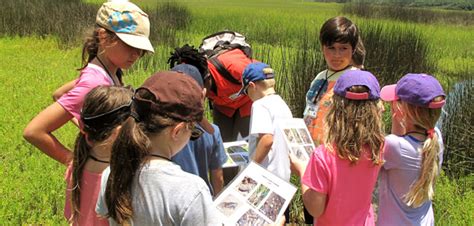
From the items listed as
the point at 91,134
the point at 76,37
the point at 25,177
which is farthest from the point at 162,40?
the point at 91,134

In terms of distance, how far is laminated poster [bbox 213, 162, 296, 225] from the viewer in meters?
1.79

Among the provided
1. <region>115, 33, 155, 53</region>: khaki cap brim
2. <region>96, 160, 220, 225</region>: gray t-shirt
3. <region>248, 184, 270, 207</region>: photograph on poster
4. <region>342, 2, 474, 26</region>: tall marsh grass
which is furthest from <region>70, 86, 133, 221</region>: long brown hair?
<region>342, 2, 474, 26</region>: tall marsh grass

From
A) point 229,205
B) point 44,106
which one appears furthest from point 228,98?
point 44,106

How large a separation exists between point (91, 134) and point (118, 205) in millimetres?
484

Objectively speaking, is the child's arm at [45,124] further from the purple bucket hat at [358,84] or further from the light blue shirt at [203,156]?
the purple bucket hat at [358,84]

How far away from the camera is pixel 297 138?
2.22 metres

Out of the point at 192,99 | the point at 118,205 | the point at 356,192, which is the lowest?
the point at 356,192

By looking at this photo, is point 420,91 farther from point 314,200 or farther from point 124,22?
point 124,22

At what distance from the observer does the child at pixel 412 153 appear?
2.06 metres

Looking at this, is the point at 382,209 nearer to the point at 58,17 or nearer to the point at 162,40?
the point at 162,40

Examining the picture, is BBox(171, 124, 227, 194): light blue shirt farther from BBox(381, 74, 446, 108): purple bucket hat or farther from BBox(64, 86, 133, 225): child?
BBox(381, 74, 446, 108): purple bucket hat

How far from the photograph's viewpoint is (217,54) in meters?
3.22

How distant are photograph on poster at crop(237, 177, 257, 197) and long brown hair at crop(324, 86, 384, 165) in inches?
13.8

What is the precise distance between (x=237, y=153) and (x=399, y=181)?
87 cm
